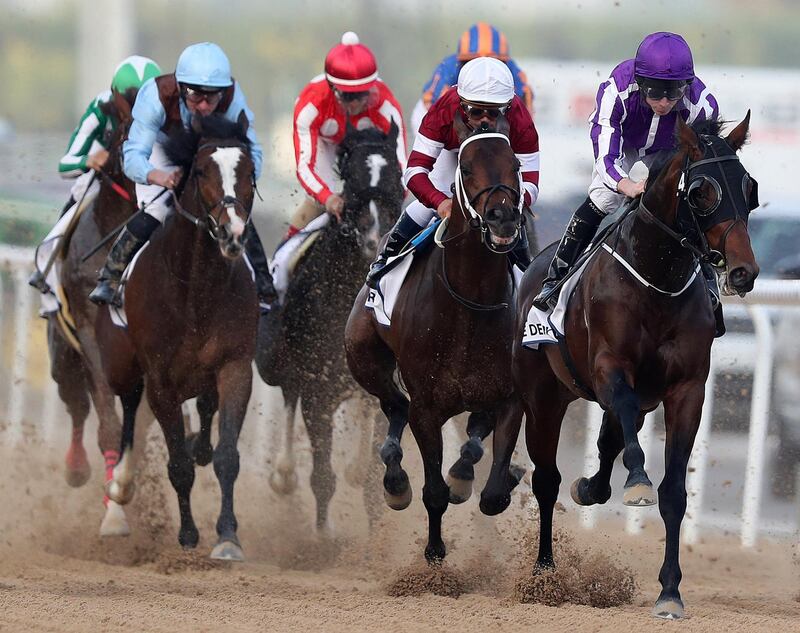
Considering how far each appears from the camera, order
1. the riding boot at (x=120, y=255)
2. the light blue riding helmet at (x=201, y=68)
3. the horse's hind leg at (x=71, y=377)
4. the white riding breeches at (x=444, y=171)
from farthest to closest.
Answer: the horse's hind leg at (x=71, y=377) < the riding boot at (x=120, y=255) < the light blue riding helmet at (x=201, y=68) < the white riding breeches at (x=444, y=171)

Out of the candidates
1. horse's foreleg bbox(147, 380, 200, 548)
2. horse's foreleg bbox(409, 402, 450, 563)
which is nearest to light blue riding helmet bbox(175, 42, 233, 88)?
horse's foreleg bbox(147, 380, 200, 548)

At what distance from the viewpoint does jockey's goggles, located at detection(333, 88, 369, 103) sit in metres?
8.09

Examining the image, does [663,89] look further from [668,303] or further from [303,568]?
[303,568]

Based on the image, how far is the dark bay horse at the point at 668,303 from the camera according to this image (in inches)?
203

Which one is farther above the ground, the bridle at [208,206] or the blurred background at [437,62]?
the blurred background at [437,62]

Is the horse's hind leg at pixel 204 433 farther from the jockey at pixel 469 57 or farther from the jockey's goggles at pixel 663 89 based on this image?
the jockey's goggles at pixel 663 89

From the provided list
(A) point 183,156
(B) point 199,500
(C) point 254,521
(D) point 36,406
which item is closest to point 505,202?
(A) point 183,156

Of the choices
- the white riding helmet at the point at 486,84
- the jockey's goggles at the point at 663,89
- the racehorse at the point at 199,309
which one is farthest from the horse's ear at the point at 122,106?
the jockey's goggles at the point at 663,89

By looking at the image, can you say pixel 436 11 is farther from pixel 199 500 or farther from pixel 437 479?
pixel 437 479

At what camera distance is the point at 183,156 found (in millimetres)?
6953

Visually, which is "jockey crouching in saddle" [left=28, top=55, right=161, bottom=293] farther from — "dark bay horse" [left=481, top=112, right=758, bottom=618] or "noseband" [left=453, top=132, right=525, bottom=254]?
"dark bay horse" [left=481, top=112, right=758, bottom=618]

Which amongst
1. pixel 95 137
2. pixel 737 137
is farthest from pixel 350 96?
pixel 737 137

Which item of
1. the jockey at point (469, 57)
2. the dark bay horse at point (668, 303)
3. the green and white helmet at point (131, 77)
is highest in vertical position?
the jockey at point (469, 57)

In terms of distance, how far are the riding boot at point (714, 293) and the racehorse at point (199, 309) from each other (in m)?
2.05
